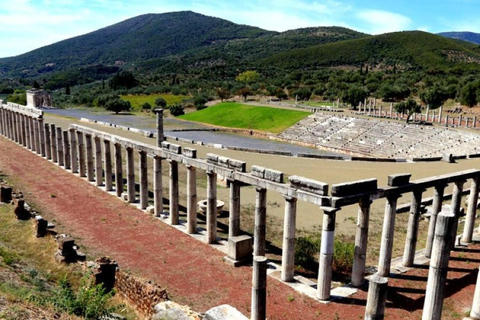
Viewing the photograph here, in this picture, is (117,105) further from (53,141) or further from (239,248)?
(239,248)

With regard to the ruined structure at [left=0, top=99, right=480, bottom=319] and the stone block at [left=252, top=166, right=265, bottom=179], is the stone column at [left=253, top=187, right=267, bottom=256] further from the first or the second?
the stone block at [left=252, top=166, right=265, bottom=179]

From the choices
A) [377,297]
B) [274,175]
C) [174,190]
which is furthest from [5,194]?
[377,297]

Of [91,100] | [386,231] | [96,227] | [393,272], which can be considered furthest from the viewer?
[91,100]

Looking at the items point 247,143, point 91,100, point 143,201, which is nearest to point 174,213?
point 143,201

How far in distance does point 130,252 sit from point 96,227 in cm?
409

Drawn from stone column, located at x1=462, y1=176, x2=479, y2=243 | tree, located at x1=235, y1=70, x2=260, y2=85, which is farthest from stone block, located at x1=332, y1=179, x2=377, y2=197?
tree, located at x1=235, y1=70, x2=260, y2=85

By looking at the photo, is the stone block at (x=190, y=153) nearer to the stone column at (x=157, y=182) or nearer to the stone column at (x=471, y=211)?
the stone column at (x=157, y=182)

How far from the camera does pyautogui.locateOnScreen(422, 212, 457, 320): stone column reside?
36.6 ft

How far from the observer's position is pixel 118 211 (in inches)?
998

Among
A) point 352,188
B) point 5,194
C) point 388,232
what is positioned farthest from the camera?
point 5,194

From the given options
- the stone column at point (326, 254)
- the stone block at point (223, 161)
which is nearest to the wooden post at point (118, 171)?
the stone block at point (223, 161)

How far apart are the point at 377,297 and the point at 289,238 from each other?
223 inches

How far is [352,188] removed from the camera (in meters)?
15.1

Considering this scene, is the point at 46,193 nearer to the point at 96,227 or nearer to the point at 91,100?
the point at 96,227
